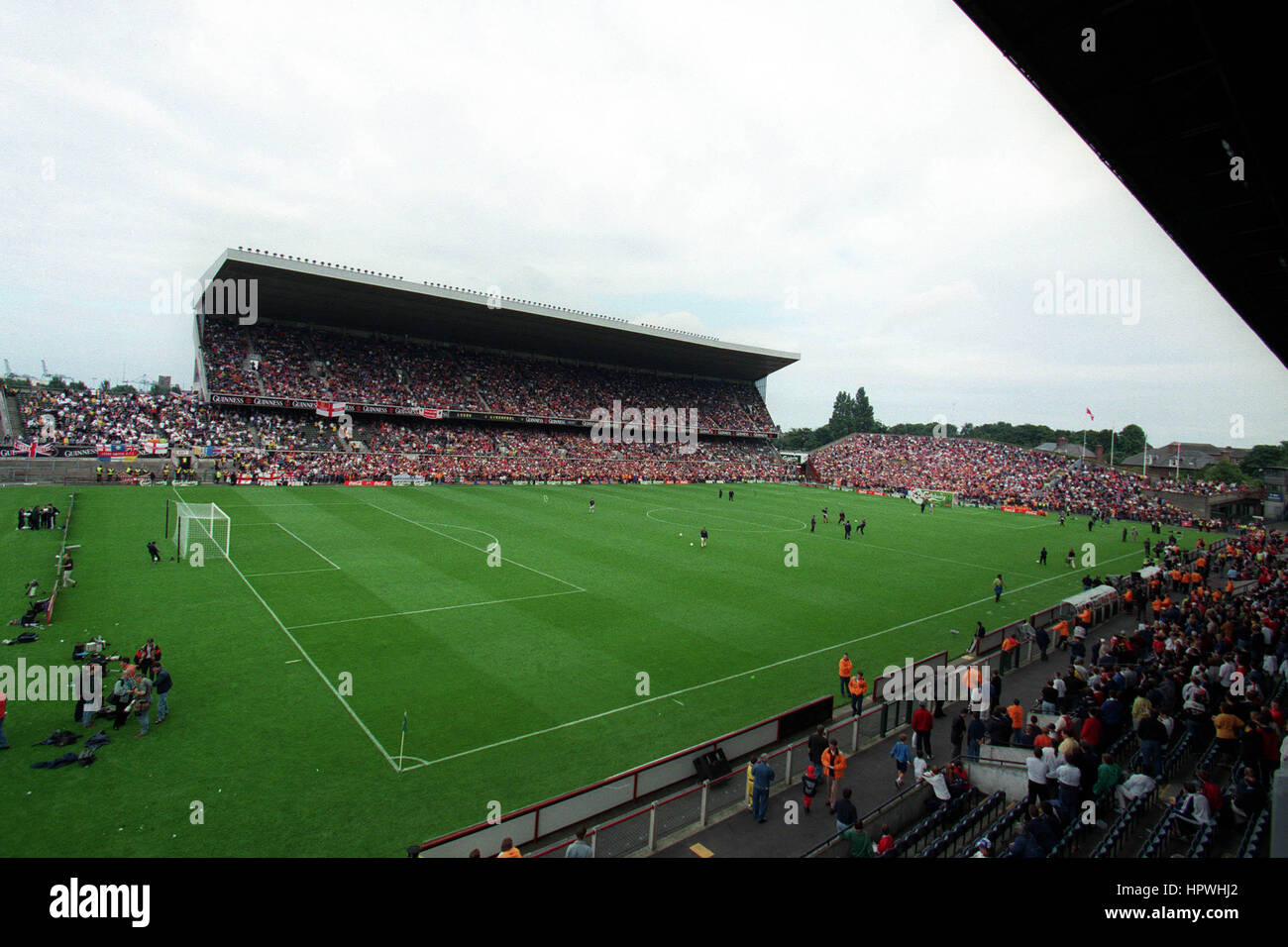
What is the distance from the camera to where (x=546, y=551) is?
2909cm

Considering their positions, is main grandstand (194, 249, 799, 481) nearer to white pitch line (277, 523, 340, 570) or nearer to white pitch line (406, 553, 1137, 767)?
white pitch line (277, 523, 340, 570)

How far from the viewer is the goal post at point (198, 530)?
2494 centimetres

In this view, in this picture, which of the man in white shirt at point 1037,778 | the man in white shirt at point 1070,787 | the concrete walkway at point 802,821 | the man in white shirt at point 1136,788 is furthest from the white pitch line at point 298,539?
the man in white shirt at point 1136,788

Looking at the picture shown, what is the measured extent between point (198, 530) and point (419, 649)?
18.2 metres

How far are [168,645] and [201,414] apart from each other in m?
46.2

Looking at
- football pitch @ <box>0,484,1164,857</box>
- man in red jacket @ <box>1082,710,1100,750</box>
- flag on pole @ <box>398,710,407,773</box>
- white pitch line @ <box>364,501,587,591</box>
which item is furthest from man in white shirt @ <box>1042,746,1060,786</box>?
white pitch line @ <box>364,501,587,591</box>

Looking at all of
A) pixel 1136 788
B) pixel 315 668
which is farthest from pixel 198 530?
pixel 1136 788

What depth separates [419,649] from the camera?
1664 centimetres

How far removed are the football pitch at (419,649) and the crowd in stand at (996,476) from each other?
89.2 ft

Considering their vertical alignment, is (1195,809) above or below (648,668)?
above

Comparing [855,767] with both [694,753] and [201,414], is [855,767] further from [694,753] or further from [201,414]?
[201,414]

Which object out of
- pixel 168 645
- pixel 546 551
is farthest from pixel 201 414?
pixel 168 645

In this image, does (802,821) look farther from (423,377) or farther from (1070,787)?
(423,377)

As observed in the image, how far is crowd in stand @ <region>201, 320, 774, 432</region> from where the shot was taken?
58281 mm
